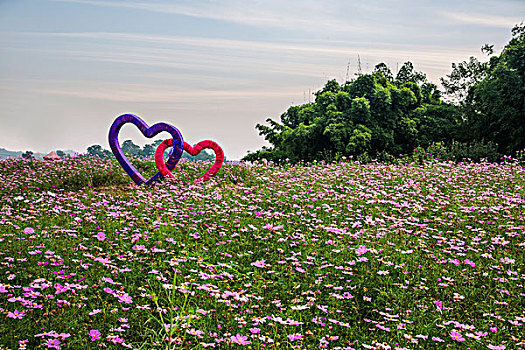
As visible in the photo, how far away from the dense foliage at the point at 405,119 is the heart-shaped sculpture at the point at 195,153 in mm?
7762

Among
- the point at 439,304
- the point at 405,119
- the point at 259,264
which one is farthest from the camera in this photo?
the point at 405,119

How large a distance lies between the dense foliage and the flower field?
1055 cm

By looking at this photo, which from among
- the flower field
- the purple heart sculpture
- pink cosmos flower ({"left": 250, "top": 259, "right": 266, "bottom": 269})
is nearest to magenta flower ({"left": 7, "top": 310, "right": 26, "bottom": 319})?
the flower field

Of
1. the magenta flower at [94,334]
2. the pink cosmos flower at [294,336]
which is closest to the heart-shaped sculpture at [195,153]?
the magenta flower at [94,334]

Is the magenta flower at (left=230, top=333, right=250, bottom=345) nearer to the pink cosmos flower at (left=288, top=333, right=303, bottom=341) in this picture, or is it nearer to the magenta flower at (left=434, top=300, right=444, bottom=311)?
the pink cosmos flower at (left=288, top=333, right=303, bottom=341)

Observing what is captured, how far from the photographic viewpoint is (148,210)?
22.0 feet

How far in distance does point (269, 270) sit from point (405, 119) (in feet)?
57.1

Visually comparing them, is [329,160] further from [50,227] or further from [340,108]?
[50,227]

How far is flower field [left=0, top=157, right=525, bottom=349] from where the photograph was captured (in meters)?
3.66

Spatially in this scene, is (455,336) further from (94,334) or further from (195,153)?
(195,153)

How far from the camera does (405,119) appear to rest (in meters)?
20.5

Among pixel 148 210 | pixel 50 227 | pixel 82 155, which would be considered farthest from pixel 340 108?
pixel 50 227

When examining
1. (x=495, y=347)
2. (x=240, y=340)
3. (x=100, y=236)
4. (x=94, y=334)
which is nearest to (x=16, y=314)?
(x=94, y=334)

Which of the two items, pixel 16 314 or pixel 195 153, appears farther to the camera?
pixel 195 153
